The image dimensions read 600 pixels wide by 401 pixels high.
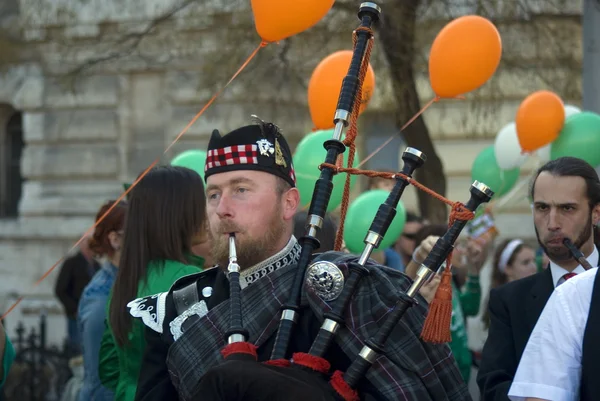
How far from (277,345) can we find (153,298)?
0.70m

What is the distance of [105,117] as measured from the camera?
48.9 feet

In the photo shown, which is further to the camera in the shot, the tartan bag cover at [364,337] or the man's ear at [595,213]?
the man's ear at [595,213]

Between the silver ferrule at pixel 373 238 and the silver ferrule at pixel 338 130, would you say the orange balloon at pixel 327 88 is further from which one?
the silver ferrule at pixel 373 238

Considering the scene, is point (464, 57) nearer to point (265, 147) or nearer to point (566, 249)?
point (566, 249)

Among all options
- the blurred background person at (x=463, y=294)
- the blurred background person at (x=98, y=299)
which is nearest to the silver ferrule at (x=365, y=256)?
the blurred background person at (x=98, y=299)

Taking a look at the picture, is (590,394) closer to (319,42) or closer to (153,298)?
(153,298)

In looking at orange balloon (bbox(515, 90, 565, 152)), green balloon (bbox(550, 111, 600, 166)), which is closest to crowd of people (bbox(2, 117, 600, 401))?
green balloon (bbox(550, 111, 600, 166))

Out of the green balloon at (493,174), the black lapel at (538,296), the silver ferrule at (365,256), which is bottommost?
the green balloon at (493,174)

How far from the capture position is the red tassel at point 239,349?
306 centimetres

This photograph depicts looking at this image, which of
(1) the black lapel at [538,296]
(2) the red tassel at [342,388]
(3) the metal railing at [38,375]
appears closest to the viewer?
(2) the red tassel at [342,388]

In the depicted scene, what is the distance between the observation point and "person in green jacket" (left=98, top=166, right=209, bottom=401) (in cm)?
440

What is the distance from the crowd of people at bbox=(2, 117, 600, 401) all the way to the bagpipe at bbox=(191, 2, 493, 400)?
0.06 metres

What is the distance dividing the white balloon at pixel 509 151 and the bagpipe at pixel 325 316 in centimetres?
473

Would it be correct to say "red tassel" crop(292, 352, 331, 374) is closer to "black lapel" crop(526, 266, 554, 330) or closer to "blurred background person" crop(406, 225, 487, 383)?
"black lapel" crop(526, 266, 554, 330)
